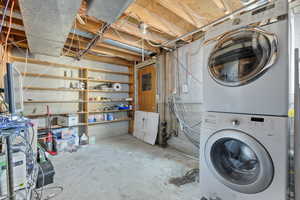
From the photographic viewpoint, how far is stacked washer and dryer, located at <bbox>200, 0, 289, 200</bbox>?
0.93 metres

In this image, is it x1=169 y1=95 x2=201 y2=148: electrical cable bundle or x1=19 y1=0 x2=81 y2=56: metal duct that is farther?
x1=169 y1=95 x2=201 y2=148: electrical cable bundle

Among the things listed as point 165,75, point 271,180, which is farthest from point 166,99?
point 271,180

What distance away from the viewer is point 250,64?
43.8 inches

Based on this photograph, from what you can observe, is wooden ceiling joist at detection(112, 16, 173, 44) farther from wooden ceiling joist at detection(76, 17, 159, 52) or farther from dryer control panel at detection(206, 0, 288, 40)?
dryer control panel at detection(206, 0, 288, 40)

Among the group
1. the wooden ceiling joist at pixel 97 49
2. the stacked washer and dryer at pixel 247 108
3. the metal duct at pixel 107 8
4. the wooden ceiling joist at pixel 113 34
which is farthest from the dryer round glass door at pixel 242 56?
the wooden ceiling joist at pixel 97 49

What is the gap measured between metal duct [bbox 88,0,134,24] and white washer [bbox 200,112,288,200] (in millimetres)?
1408

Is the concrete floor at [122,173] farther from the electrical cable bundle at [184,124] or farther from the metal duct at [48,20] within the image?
the metal duct at [48,20]

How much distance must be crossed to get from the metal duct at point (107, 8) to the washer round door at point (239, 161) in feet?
5.15

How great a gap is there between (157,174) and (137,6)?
2360mm

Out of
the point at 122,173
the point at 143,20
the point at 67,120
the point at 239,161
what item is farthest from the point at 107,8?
the point at 67,120

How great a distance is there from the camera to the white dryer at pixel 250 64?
958mm

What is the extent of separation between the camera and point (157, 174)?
1971 mm

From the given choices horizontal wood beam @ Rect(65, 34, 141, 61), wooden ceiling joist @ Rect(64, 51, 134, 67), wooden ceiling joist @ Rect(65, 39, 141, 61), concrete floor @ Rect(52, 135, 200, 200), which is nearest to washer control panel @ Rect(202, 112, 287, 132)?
concrete floor @ Rect(52, 135, 200, 200)

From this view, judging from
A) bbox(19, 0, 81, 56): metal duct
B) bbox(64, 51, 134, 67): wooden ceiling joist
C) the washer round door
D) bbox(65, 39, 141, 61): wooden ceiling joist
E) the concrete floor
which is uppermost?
bbox(65, 39, 141, 61): wooden ceiling joist
